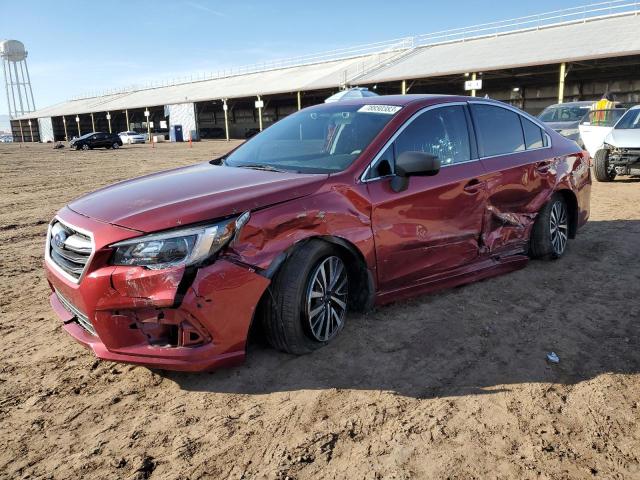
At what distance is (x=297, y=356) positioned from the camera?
316 cm

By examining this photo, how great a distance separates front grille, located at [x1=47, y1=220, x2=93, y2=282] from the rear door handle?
272cm

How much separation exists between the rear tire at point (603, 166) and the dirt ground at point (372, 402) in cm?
737

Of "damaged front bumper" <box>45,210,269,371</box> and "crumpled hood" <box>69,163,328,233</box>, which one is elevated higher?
"crumpled hood" <box>69,163,328,233</box>

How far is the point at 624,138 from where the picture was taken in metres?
9.96

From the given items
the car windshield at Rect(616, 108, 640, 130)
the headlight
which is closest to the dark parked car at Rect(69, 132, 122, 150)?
the car windshield at Rect(616, 108, 640, 130)

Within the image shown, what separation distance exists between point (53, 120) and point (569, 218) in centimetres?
7927

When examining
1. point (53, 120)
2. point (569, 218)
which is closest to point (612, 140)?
point (569, 218)

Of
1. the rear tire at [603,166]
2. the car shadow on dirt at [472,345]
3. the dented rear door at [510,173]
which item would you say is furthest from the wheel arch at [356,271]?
the rear tire at [603,166]

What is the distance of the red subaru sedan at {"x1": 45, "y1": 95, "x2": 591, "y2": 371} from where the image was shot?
8.68 feet

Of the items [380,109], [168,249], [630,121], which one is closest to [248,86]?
[630,121]

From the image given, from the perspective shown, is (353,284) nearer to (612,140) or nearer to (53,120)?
(612,140)

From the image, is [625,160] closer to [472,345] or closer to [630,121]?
[630,121]

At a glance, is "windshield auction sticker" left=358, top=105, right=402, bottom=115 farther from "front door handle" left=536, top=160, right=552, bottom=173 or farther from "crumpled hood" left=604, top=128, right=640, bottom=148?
"crumpled hood" left=604, top=128, right=640, bottom=148

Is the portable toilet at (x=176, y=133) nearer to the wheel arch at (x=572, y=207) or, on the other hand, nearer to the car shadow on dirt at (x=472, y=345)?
the wheel arch at (x=572, y=207)
